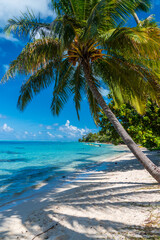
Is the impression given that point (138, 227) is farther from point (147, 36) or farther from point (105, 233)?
point (147, 36)

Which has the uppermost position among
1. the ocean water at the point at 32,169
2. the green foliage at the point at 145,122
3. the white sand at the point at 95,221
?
the green foliage at the point at 145,122

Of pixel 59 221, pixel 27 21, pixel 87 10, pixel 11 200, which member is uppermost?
pixel 87 10

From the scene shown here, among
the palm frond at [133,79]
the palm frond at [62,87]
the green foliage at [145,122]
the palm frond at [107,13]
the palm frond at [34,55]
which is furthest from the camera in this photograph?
the green foliage at [145,122]

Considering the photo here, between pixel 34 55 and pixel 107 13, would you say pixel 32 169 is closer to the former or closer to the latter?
pixel 34 55

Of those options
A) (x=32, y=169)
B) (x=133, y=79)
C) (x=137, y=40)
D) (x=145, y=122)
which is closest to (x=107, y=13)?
(x=137, y=40)

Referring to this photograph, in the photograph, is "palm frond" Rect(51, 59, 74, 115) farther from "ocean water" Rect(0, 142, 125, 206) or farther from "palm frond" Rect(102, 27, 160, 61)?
"ocean water" Rect(0, 142, 125, 206)

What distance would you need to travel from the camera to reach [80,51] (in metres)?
5.68

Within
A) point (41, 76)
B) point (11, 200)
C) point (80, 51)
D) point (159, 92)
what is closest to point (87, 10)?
point (80, 51)

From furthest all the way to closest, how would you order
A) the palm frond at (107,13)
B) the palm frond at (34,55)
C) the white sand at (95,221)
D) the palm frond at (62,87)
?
the palm frond at (62,87) < the palm frond at (34,55) < the palm frond at (107,13) < the white sand at (95,221)

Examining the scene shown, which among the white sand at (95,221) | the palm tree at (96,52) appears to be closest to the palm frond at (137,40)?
the palm tree at (96,52)

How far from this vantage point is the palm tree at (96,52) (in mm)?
4633

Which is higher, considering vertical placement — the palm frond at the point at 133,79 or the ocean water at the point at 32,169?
the palm frond at the point at 133,79

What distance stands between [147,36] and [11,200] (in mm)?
7413

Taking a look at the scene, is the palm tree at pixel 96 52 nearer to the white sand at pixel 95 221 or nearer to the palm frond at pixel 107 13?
the palm frond at pixel 107 13
